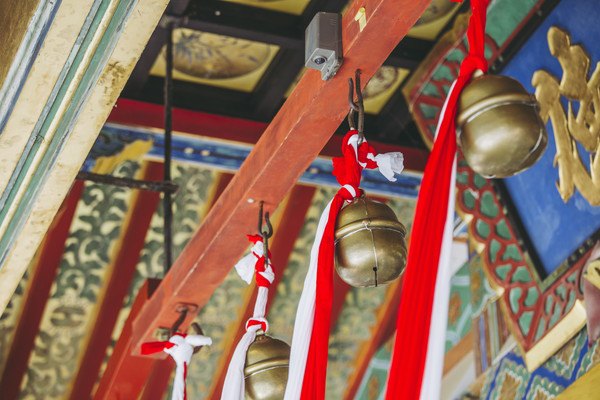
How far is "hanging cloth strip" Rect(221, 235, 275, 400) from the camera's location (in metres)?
3.31

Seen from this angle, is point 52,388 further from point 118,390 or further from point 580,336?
point 580,336

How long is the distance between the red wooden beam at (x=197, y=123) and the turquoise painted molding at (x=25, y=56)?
137 cm

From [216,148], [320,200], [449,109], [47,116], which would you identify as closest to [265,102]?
[216,148]

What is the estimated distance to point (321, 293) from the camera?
2.79 meters

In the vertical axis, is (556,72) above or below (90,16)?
above

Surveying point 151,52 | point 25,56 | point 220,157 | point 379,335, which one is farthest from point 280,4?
point 379,335

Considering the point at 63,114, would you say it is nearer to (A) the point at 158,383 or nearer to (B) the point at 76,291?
(B) the point at 76,291

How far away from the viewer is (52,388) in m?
5.55

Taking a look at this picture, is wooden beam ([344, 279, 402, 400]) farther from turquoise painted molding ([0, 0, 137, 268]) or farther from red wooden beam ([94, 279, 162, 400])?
turquoise painted molding ([0, 0, 137, 268])

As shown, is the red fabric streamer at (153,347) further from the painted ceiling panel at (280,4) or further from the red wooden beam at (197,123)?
the painted ceiling panel at (280,4)

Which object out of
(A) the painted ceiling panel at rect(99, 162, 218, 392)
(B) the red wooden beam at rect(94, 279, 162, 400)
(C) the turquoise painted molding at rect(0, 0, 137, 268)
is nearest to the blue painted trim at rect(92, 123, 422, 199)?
(A) the painted ceiling panel at rect(99, 162, 218, 392)

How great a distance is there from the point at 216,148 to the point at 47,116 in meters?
1.58

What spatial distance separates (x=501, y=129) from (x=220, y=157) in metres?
2.68

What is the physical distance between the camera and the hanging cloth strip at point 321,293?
2709mm
